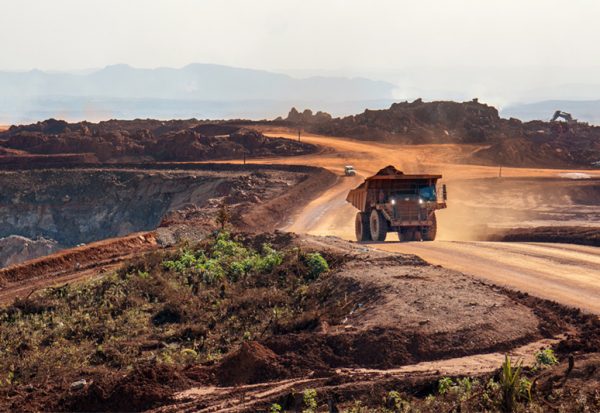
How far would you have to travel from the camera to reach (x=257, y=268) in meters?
20.9

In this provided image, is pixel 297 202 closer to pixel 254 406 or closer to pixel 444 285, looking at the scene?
pixel 444 285

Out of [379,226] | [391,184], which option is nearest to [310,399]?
[379,226]

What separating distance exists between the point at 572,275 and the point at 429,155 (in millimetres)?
44972

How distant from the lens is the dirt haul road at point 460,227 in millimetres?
18875

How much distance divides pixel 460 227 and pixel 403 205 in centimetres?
872

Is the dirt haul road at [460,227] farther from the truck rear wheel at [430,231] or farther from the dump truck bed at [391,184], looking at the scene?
the dump truck bed at [391,184]

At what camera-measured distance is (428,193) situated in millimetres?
28156

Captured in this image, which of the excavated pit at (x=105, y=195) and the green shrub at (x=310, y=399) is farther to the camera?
the excavated pit at (x=105, y=195)

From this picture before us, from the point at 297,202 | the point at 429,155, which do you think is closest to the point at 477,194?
the point at 297,202

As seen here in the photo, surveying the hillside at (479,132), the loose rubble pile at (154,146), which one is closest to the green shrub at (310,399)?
the hillside at (479,132)

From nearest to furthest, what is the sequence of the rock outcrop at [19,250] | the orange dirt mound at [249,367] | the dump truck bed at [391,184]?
the orange dirt mound at [249,367]
the dump truck bed at [391,184]
the rock outcrop at [19,250]

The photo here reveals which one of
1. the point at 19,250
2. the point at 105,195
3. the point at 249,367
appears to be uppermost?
the point at 249,367

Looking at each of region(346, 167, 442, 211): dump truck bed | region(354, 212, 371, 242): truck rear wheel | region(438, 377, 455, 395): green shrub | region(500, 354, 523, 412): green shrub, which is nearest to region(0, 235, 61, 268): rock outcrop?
region(354, 212, 371, 242): truck rear wheel

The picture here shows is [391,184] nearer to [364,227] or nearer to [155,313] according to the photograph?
[364,227]
